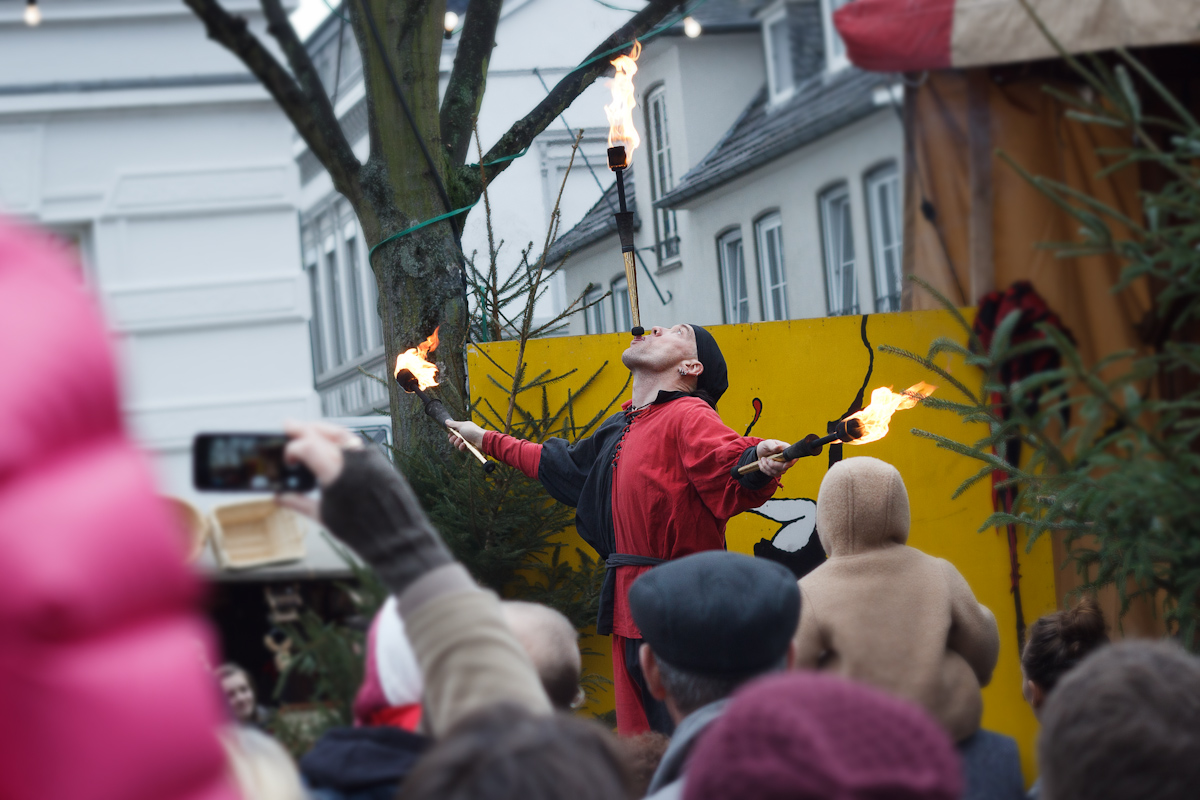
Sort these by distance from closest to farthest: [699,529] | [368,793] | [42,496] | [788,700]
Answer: [42,496]
[788,700]
[368,793]
[699,529]

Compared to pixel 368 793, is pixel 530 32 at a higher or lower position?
higher

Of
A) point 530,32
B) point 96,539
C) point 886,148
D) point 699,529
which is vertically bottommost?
point 699,529

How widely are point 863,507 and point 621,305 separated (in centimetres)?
304

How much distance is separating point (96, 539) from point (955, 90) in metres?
4.48

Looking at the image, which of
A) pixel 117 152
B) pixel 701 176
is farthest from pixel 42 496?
pixel 701 176

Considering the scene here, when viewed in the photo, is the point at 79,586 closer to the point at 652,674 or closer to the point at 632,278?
the point at 652,674

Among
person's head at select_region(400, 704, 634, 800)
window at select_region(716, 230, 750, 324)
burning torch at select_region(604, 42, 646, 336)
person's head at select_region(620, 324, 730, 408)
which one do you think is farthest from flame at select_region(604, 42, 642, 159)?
person's head at select_region(400, 704, 634, 800)

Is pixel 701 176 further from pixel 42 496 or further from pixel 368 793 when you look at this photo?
pixel 42 496

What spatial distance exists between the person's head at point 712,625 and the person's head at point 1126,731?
0.69 meters

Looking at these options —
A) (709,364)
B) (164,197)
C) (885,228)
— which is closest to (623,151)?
(709,364)

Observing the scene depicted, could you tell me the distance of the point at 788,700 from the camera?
4.43 ft

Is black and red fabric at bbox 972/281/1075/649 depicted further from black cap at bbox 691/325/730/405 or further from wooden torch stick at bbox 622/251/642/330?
wooden torch stick at bbox 622/251/642/330

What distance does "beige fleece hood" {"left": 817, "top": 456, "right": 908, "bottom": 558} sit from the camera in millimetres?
3535

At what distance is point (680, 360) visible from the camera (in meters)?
4.86
